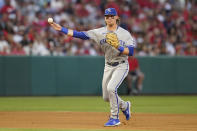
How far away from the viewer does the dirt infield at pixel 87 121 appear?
336 inches

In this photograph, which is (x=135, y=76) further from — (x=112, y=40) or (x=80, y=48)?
(x=112, y=40)

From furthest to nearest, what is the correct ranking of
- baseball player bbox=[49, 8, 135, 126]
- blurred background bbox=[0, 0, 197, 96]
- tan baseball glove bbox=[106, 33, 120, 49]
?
blurred background bbox=[0, 0, 197, 96] < baseball player bbox=[49, 8, 135, 126] < tan baseball glove bbox=[106, 33, 120, 49]

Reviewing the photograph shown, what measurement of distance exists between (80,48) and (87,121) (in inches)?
332

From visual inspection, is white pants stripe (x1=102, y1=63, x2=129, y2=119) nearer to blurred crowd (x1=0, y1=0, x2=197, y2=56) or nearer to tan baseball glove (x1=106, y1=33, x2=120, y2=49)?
tan baseball glove (x1=106, y1=33, x2=120, y2=49)

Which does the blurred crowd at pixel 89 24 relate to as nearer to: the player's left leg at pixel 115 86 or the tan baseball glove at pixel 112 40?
the player's left leg at pixel 115 86

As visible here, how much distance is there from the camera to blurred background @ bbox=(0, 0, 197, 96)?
16.7 m

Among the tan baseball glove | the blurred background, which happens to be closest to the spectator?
the blurred background

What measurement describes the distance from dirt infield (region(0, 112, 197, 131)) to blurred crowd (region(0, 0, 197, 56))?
6006mm

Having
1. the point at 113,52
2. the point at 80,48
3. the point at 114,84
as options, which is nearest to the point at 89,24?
the point at 80,48

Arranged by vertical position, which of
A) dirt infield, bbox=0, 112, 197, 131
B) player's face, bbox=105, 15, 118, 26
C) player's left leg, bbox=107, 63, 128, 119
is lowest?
dirt infield, bbox=0, 112, 197, 131

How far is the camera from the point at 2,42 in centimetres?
1612

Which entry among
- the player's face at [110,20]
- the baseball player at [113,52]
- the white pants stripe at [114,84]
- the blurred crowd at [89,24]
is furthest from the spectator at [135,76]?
the player's face at [110,20]

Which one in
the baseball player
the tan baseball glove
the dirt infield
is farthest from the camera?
the dirt infield

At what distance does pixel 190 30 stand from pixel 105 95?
12.2 meters
